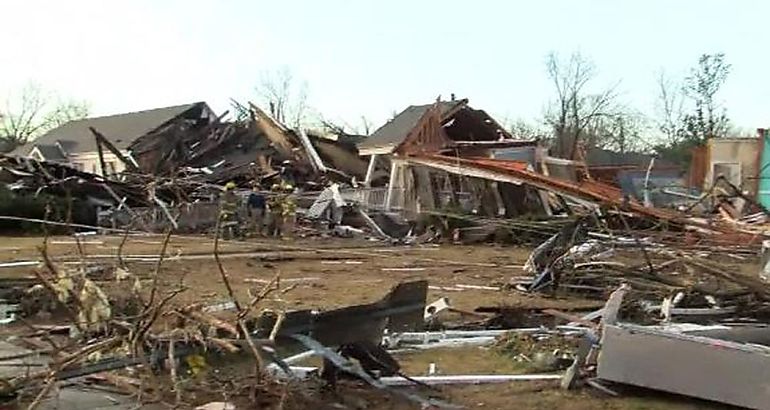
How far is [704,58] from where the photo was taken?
51344mm

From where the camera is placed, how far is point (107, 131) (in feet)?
162

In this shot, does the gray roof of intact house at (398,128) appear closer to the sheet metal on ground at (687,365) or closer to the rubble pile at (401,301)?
the rubble pile at (401,301)

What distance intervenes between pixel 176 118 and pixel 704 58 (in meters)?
29.8

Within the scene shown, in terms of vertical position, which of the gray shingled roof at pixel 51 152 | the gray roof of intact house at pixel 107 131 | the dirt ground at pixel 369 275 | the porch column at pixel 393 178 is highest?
the gray roof of intact house at pixel 107 131

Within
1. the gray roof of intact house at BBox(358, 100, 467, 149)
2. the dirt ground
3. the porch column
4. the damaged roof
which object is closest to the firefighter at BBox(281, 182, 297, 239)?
the dirt ground

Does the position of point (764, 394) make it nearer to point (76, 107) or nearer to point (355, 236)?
point (355, 236)

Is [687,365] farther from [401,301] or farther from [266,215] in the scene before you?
[266,215]

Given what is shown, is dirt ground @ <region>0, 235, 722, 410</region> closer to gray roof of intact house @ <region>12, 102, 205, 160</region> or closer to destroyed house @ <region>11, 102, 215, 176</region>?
destroyed house @ <region>11, 102, 215, 176</region>

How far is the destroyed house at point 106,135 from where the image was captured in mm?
45344

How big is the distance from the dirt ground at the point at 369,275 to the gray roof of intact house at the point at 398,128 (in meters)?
11.0

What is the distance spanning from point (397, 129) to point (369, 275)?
22.4m

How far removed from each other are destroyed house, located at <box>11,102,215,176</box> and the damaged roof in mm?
11997

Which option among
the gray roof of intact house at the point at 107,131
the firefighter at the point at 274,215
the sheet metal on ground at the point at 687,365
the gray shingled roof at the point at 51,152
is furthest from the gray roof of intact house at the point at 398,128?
the sheet metal on ground at the point at 687,365

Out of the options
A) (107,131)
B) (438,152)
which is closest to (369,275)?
(438,152)
